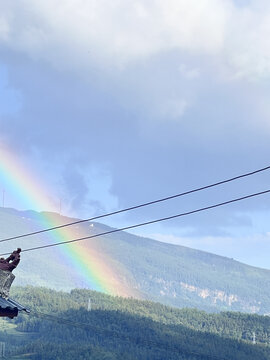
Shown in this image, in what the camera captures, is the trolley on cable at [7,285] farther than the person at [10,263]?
No

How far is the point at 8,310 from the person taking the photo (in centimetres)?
3869

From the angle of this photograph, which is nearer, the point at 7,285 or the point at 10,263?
the point at 10,263

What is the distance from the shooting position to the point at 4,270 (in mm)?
39719

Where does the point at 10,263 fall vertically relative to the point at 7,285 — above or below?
above

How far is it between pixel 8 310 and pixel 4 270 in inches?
96.4

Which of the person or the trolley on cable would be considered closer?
the trolley on cable
